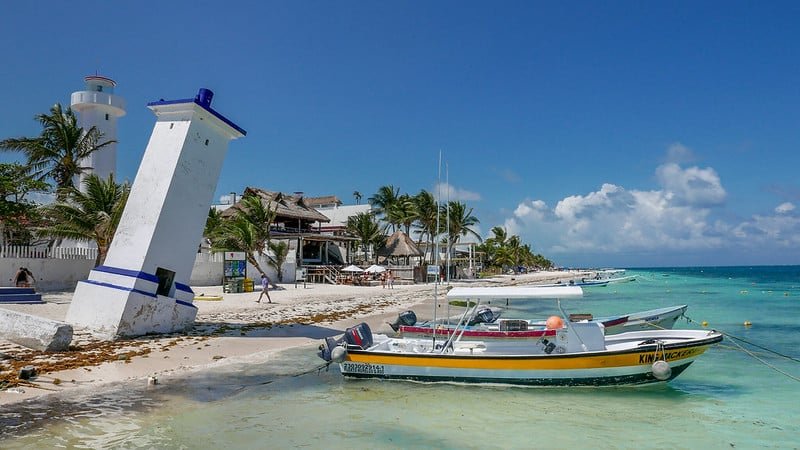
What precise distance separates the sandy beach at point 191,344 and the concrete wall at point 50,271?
1642 mm

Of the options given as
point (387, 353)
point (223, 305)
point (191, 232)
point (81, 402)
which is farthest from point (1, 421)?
point (223, 305)

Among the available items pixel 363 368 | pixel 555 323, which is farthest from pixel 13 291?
pixel 555 323

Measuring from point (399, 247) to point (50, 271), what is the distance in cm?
3305

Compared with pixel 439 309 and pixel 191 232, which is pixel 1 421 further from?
pixel 439 309

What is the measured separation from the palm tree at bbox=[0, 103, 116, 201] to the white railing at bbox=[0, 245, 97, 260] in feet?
25.4

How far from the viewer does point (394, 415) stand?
914 centimetres

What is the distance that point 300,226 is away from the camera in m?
44.8

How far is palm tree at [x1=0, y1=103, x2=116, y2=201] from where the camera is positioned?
3091cm

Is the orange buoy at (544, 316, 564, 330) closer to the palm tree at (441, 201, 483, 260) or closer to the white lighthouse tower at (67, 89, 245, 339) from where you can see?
the white lighthouse tower at (67, 89, 245, 339)

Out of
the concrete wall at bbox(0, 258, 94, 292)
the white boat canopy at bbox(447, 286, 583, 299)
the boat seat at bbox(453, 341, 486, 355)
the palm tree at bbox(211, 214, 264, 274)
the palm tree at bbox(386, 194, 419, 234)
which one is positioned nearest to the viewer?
the white boat canopy at bbox(447, 286, 583, 299)

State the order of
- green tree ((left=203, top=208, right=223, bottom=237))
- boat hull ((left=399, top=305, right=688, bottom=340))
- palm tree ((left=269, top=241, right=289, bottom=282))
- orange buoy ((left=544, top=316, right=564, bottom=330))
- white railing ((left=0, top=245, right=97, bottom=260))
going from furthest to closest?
palm tree ((left=269, top=241, right=289, bottom=282)) < green tree ((left=203, top=208, right=223, bottom=237)) < white railing ((left=0, top=245, right=97, bottom=260)) < boat hull ((left=399, top=305, right=688, bottom=340)) < orange buoy ((left=544, top=316, right=564, bottom=330))

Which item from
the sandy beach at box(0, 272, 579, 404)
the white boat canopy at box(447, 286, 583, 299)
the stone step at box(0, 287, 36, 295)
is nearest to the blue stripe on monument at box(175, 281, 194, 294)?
the sandy beach at box(0, 272, 579, 404)

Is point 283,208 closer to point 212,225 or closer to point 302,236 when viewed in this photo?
point 302,236

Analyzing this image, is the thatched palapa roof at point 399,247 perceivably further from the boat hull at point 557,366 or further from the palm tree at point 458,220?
the boat hull at point 557,366
